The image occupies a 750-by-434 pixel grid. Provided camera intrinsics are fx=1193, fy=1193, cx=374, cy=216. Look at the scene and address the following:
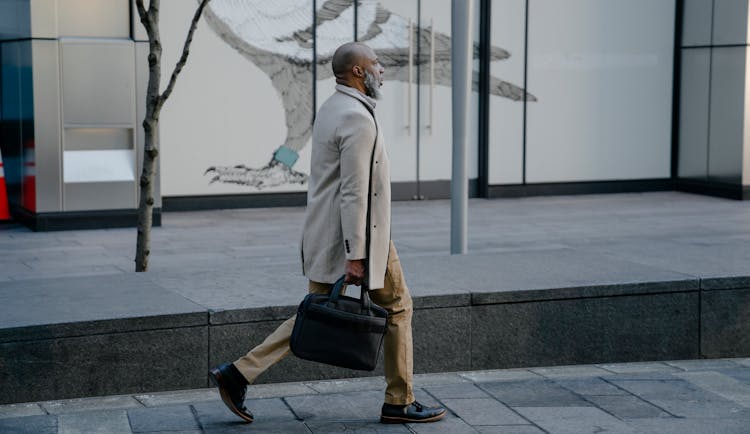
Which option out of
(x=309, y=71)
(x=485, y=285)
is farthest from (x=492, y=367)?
(x=309, y=71)

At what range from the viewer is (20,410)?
18.9 ft

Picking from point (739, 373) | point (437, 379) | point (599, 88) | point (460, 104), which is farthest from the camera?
point (599, 88)

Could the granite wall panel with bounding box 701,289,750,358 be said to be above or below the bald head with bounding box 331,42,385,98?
below

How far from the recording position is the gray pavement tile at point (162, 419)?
5527mm

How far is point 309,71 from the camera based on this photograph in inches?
540

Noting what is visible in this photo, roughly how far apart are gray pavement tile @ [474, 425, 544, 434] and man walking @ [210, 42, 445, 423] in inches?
9.4

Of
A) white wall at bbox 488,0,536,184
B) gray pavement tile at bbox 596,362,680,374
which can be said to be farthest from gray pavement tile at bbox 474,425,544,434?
white wall at bbox 488,0,536,184

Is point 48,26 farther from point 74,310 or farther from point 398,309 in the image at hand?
point 398,309

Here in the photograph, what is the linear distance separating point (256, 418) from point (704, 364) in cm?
294

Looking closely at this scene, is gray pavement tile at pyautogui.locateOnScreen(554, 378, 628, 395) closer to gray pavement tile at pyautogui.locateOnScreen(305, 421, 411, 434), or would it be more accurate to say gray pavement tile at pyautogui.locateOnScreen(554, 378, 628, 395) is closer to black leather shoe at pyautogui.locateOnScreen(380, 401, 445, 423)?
black leather shoe at pyautogui.locateOnScreen(380, 401, 445, 423)

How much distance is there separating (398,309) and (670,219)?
Result: 7.86 metres

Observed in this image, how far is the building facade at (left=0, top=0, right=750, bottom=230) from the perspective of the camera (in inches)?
458

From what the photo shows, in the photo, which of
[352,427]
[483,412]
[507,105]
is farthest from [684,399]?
[507,105]

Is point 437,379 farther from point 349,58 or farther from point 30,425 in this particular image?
point 30,425
